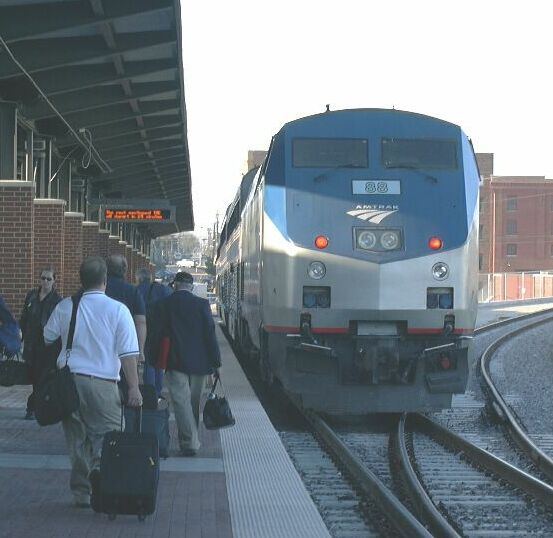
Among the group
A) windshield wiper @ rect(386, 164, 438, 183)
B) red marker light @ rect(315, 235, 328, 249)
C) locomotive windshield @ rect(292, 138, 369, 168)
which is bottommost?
red marker light @ rect(315, 235, 328, 249)

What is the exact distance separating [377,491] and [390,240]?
464cm

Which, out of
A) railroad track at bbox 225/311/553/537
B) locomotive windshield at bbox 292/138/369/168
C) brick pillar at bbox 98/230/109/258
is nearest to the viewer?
railroad track at bbox 225/311/553/537

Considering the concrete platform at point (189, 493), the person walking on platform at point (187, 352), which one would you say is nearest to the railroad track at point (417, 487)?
the concrete platform at point (189, 493)

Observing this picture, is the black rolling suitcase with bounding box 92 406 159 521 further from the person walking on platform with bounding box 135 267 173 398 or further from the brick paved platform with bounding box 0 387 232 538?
the person walking on platform with bounding box 135 267 173 398

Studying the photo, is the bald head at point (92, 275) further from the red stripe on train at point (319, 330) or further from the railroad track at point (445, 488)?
the red stripe on train at point (319, 330)

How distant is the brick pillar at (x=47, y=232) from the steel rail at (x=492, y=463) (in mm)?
9121

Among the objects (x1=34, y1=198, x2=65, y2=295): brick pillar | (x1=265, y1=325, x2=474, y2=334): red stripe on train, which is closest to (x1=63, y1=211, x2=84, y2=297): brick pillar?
(x1=34, y1=198, x2=65, y2=295): brick pillar

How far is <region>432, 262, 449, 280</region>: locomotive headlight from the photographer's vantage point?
12.4m

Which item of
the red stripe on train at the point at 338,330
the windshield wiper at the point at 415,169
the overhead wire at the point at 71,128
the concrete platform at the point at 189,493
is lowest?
the concrete platform at the point at 189,493

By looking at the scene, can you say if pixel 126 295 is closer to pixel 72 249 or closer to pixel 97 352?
pixel 97 352

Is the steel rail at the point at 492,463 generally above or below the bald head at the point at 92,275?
below

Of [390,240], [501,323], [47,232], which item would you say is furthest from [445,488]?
[501,323]

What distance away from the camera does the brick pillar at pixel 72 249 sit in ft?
77.9

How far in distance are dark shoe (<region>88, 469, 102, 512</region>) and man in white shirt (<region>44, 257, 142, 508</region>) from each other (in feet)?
0.23
